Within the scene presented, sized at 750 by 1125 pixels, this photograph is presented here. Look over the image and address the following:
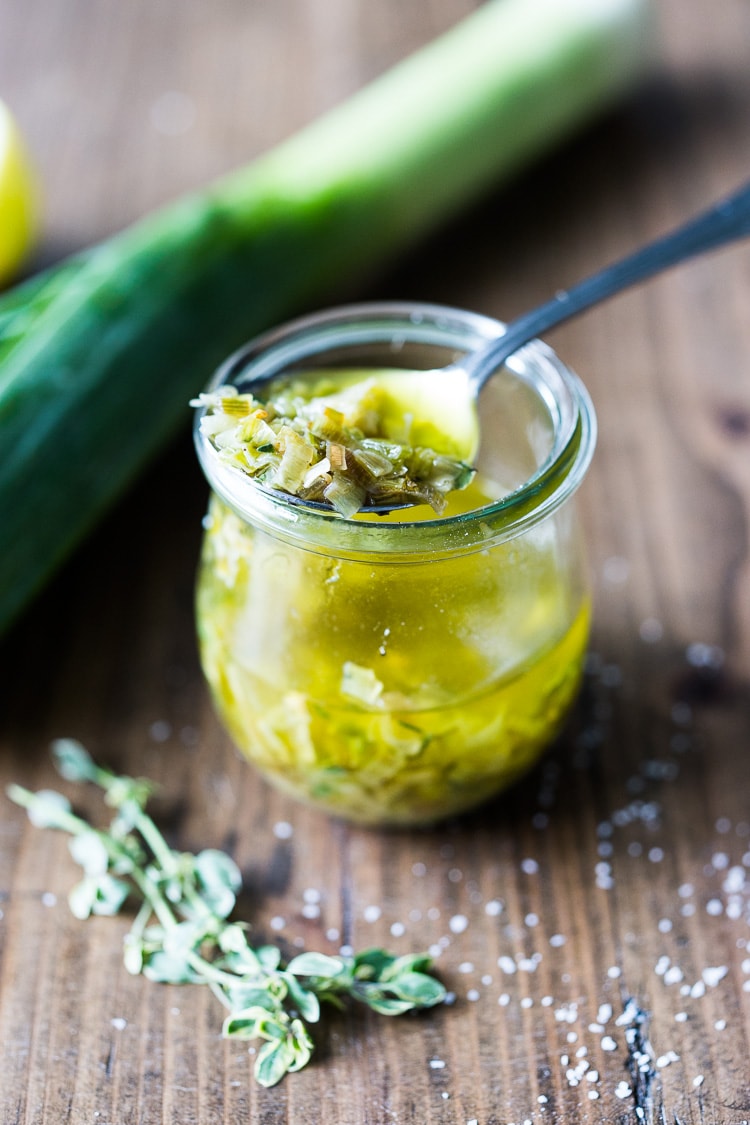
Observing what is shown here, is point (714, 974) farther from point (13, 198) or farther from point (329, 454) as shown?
point (13, 198)

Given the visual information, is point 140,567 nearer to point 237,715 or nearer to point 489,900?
point 237,715

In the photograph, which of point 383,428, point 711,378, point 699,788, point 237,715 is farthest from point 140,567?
point 711,378

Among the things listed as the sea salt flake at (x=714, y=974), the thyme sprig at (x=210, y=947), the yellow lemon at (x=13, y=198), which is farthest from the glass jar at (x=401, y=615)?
the yellow lemon at (x=13, y=198)

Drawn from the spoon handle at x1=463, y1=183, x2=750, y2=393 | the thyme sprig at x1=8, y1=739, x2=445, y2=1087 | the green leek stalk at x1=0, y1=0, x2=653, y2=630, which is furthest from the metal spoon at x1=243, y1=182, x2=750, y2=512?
the thyme sprig at x1=8, y1=739, x2=445, y2=1087

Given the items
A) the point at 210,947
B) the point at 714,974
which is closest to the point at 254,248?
the point at 210,947

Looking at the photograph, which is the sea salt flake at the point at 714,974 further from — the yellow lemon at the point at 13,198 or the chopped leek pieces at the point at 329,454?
the yellow lemon at the point at 13,198

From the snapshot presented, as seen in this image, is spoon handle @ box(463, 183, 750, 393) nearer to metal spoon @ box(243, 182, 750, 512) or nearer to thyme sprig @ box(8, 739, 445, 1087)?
metal spoon @ box(243, 182, 750, 512)

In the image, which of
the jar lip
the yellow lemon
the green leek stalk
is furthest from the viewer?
the yellow lemon
